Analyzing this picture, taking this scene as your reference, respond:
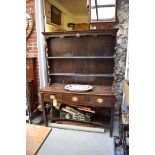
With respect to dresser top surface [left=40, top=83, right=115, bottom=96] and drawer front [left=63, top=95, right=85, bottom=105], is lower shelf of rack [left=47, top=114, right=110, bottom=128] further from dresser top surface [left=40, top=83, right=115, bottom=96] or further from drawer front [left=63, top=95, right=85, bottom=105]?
dresser top surface [left=40, top=83, right=115, bottom=96]

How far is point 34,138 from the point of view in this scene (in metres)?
1.03

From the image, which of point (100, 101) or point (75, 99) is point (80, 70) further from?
point (100, 101)

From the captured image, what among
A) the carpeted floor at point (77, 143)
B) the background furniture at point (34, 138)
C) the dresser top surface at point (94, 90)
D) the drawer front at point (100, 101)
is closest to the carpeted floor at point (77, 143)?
the carpeted floor at point (77, 143)

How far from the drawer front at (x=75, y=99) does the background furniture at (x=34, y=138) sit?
46.9 inches

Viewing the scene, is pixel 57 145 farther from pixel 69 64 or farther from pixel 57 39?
pixel 57 39

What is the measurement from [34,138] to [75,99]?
133 cm

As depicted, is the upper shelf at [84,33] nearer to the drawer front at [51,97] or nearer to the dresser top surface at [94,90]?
the dresser top surface at [94,90]

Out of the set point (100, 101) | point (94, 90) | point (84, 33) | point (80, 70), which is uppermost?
point (84, 33)

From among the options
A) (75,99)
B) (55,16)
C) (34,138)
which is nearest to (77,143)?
(75,99)

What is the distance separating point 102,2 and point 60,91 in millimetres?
1452

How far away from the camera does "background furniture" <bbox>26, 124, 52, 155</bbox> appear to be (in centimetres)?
91

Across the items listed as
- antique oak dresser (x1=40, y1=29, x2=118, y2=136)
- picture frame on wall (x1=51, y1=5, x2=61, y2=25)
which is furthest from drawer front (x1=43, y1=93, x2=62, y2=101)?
picture frame on wall (x1=51, y1=5, x2=61, y2=25)
